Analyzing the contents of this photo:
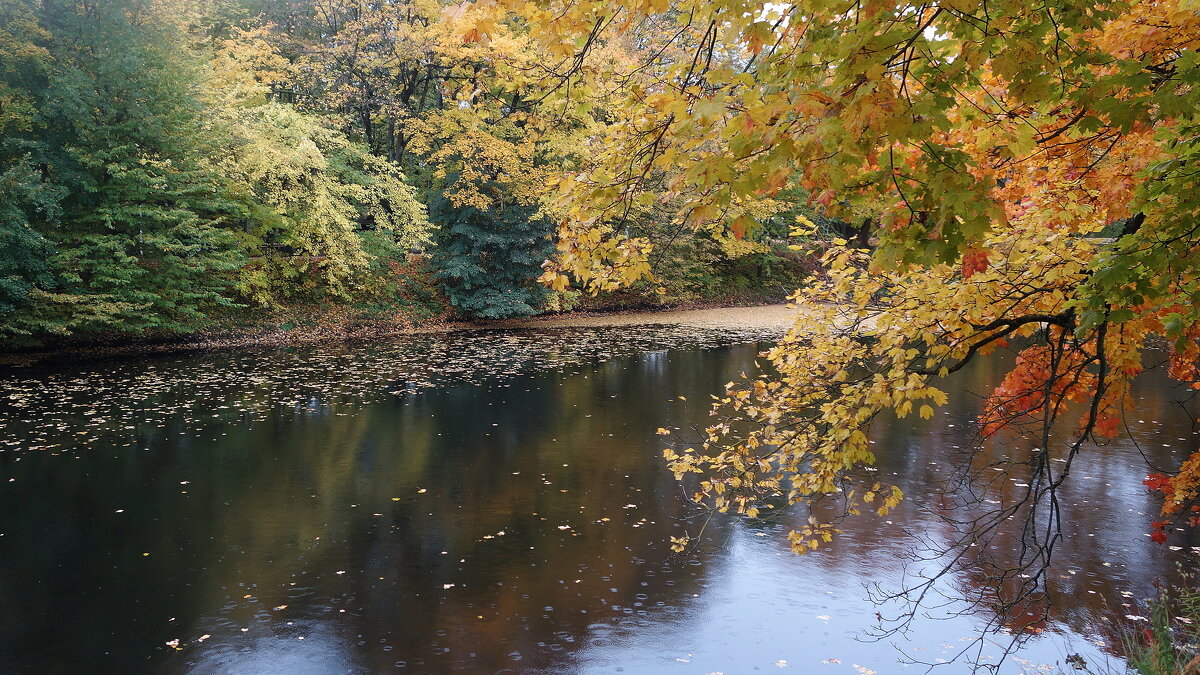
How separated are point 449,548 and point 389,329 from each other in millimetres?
16615

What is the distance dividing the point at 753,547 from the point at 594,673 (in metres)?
2.70

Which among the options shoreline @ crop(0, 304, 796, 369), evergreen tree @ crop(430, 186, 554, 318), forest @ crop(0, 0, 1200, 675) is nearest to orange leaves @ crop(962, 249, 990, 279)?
forest @ crop(0, 0, 1200, 675)

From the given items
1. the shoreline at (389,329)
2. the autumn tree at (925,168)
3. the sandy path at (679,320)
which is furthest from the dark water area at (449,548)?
the sandy path at (679,320)

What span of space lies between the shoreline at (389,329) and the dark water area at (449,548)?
4433mm

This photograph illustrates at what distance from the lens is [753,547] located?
7.42 metres

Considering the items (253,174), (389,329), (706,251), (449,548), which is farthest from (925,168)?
(706,251)

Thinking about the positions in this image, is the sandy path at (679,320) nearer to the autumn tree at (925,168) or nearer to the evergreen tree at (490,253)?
the evergreen tree at (490,253)

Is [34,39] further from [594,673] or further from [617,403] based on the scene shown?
[594,673]

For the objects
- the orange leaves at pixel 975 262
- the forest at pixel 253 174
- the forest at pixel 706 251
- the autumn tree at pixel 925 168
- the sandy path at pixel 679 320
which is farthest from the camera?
the sandy path at pixel 679 320

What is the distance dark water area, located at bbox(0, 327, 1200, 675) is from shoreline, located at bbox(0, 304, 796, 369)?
4.43 metres

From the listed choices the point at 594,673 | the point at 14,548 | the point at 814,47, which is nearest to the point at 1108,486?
the point at 594,673

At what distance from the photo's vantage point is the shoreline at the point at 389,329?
57.4ft

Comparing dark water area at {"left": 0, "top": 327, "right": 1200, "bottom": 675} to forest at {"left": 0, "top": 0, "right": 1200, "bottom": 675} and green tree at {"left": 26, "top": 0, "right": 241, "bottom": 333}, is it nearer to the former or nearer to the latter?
forest at {"left": 0, "top": 0, "right": 1200, "bottom": 675}

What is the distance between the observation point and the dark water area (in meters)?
5.52
